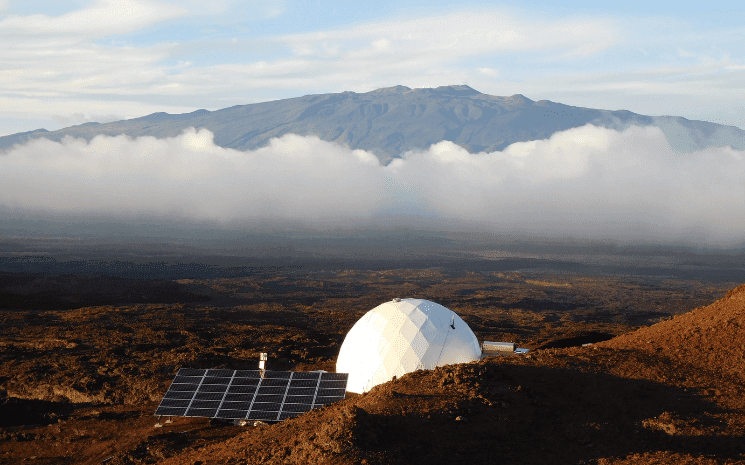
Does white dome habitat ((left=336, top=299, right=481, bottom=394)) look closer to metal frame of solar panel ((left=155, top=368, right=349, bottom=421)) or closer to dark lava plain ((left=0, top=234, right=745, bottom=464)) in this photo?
dark lava plain ((left=0, top=234, right=745, bottom=464))

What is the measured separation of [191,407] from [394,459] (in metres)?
9.91

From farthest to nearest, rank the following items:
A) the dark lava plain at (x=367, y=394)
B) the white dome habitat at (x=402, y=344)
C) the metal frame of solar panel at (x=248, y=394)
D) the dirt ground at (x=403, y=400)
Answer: the white dome habitat at (x=402, y=344)
the metal frame of solar panel at (x=248, y=394)
the dark lava plain at (x=367, y=394)
the dirt ground at (x=403, y=400)

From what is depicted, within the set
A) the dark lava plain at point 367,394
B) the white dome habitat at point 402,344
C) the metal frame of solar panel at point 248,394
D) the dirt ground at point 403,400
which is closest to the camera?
the dirt ground at point 403,400

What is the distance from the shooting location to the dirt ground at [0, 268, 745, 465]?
1130 cm

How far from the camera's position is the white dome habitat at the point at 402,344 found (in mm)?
20859

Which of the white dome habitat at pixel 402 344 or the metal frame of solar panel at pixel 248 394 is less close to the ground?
the white dome habitat at pixel 402 344

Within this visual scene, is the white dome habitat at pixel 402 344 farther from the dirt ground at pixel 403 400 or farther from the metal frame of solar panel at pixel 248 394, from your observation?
the dirt ground at pixel 403 400

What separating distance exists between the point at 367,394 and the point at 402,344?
6774 mm

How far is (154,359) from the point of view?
2952cm

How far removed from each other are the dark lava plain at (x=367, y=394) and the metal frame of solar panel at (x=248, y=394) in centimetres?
72

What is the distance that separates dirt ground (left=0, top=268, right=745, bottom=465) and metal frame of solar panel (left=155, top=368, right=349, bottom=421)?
714 millimetres

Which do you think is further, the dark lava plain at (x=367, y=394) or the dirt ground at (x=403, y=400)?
the dark lava plain at (x=367, y=394)

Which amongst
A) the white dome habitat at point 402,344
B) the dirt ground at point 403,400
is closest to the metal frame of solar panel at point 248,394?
the dirt ground at point 403,400

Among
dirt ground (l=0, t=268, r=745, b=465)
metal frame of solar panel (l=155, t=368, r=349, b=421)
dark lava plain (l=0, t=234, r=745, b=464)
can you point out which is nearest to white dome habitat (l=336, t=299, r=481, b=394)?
dark lava plain (l=0, t=234, r=745, b=464)
